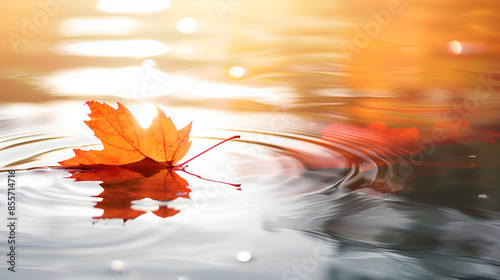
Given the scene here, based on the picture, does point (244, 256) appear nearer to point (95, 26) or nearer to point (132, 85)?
point (132, 85)

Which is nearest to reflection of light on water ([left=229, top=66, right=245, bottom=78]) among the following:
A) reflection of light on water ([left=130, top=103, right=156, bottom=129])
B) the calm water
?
the calm water

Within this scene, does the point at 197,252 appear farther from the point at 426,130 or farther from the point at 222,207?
the point at 426,130

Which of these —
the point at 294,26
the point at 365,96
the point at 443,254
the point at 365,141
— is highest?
the point at 294,26

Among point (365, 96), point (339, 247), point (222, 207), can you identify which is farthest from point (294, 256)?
point (365, 96)

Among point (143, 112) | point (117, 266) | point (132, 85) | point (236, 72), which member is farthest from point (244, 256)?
point (236, 72)

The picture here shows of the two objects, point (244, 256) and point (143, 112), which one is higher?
point (143, 112)

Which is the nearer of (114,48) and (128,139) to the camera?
(128,139)
